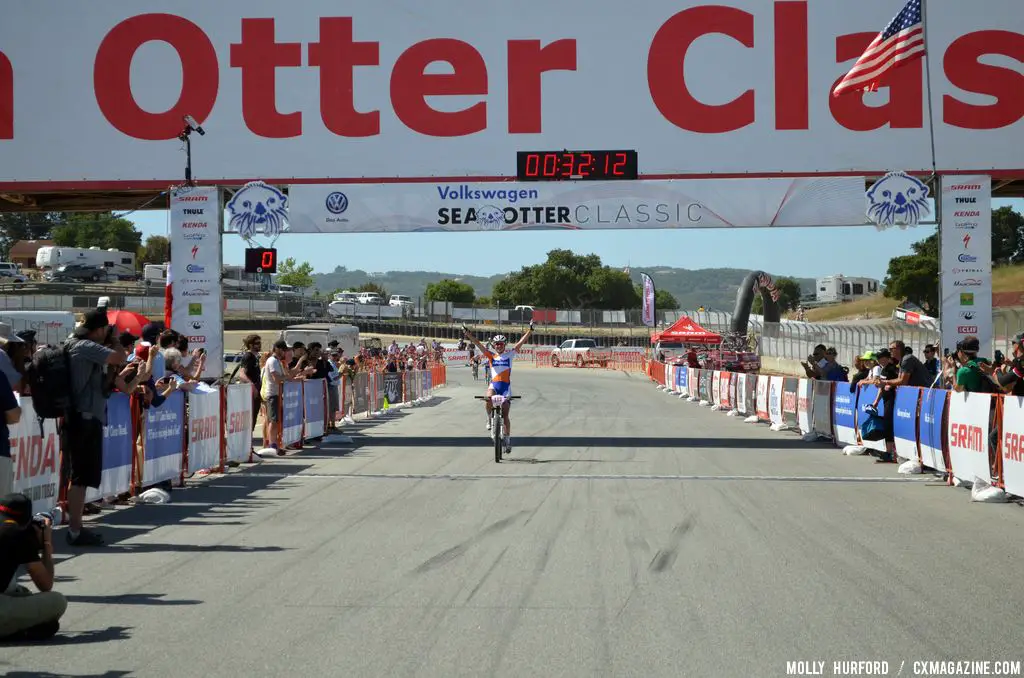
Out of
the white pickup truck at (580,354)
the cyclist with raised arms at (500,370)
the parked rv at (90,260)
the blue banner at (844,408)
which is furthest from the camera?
the parked rv at (90,260)

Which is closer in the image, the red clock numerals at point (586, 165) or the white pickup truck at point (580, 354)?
the red clock numerals at point (586, 165)

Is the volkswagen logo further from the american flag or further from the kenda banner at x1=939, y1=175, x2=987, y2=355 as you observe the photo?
the kenda banner at x1=939, y1=175, x2=987, y2=355

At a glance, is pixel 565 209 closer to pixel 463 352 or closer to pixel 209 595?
pixel 209 595

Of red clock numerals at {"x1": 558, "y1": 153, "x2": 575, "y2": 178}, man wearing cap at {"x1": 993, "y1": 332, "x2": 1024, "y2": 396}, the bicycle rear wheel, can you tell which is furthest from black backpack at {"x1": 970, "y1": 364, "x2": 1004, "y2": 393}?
red clock numerals at {"x1": 558, "y1": 153, "x2": 575, "y2": 178}

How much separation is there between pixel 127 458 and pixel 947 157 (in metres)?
14.9

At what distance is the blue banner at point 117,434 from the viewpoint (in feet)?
39.1

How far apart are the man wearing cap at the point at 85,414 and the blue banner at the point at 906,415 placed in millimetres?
10871

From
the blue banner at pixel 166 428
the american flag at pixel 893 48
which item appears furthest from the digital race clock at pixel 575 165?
the blue banner at pixel 166 428

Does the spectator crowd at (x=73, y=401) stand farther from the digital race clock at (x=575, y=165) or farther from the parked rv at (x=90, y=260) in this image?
the parked rv at (x=90, y=260)

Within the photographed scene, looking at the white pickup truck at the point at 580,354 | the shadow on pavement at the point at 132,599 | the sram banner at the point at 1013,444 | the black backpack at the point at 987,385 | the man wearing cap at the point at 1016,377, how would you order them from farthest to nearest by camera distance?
1. the white pickup truck at the point at 580,354
2. the black backpack at the point at 987,385
3. the man wearing cap at the point at 1016,377
4. the sram banner at the point at 1013,444
5. the shadow on pavement at the point at 132,599

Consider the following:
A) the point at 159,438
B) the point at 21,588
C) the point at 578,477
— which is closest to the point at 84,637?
the point at 21,588

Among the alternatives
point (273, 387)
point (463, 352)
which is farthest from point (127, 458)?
point (463, 352)

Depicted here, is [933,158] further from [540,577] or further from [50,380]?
[50,380]

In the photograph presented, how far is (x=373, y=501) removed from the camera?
12375 mm
